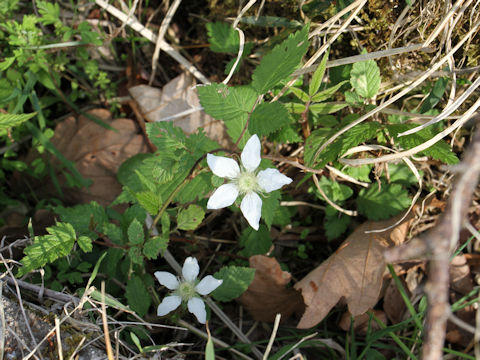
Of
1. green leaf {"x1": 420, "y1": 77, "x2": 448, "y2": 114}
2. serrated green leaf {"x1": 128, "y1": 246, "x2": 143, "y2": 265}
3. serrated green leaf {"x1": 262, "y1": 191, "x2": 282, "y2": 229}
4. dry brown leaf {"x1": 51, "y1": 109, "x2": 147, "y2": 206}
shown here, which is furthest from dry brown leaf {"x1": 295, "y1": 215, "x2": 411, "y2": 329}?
dry brown leaf {"x1": 51, "y1": 109, "x2": 147, "y2": 206}

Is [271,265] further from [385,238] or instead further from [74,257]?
[74,257]

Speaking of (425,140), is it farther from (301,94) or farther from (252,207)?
(252,207)

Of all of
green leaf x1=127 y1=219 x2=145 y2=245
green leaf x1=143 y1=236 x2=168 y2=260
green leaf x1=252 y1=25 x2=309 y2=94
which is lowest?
green leaf x1=143 y1=236 x2=168 y2=260

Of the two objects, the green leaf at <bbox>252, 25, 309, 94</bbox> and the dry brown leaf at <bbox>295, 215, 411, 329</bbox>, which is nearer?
the green leaf at <bbox>252, 25, 309, 94</bbox>

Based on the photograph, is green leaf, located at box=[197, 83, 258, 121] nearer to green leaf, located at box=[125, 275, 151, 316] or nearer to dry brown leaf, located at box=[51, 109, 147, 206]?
green leaf, located at box=[125, 275, 151, 316]

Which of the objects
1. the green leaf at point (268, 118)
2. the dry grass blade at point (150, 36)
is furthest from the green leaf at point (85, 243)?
the dry grass blade at point (150, 36)

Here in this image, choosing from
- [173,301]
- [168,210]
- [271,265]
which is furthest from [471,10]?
[173,301]

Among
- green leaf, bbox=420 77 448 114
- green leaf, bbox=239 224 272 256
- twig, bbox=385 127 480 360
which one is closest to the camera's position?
twig, bbox=385 127 480 360
